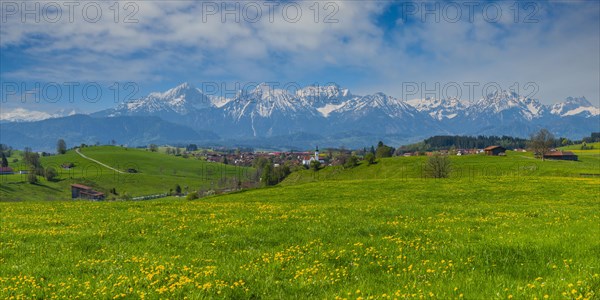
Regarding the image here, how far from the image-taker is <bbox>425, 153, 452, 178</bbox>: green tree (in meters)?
94.8

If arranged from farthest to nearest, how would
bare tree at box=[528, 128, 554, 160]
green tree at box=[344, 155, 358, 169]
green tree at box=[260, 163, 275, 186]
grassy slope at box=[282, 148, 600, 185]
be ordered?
1. green tree at box=[344, 155, 358, 169]
2. green tree at box=[260, 163, 275, 186]
3. bare tree at box=[528, 128, 554, 160]
4. grassy slope at box=[282, 148, 600, 185]

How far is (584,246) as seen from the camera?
12.1m

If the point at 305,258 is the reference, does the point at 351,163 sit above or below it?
below

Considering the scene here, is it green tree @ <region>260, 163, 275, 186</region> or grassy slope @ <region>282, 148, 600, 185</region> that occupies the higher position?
grassy slope @ <region>282, 148, 600, 185</region>

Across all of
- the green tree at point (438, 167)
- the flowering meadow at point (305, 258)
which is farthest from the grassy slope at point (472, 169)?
the flowering meadow at point (305, 258)

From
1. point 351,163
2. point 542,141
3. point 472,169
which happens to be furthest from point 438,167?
point 351,163

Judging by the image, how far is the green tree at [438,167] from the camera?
9475cm

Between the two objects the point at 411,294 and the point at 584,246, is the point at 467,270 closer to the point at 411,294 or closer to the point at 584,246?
the point at 411,294

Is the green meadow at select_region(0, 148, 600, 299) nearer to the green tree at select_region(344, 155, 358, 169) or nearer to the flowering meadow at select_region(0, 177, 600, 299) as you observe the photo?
the flowering meadow at select_region(0, 177, 600, 299)

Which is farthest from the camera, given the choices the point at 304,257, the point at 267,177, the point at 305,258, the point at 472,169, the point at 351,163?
the point at 351,163

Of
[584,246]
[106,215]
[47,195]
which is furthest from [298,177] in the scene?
[584,246]

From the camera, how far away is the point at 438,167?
94.9 metres

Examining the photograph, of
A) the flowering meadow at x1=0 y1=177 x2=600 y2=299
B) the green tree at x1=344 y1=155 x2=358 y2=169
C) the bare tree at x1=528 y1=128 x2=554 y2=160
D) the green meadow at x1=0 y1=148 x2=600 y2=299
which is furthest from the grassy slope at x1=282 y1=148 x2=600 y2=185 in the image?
the flowering meadow at x1=0 y1=177 x2=600 y2=299

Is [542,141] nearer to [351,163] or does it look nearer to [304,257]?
[351,163]
